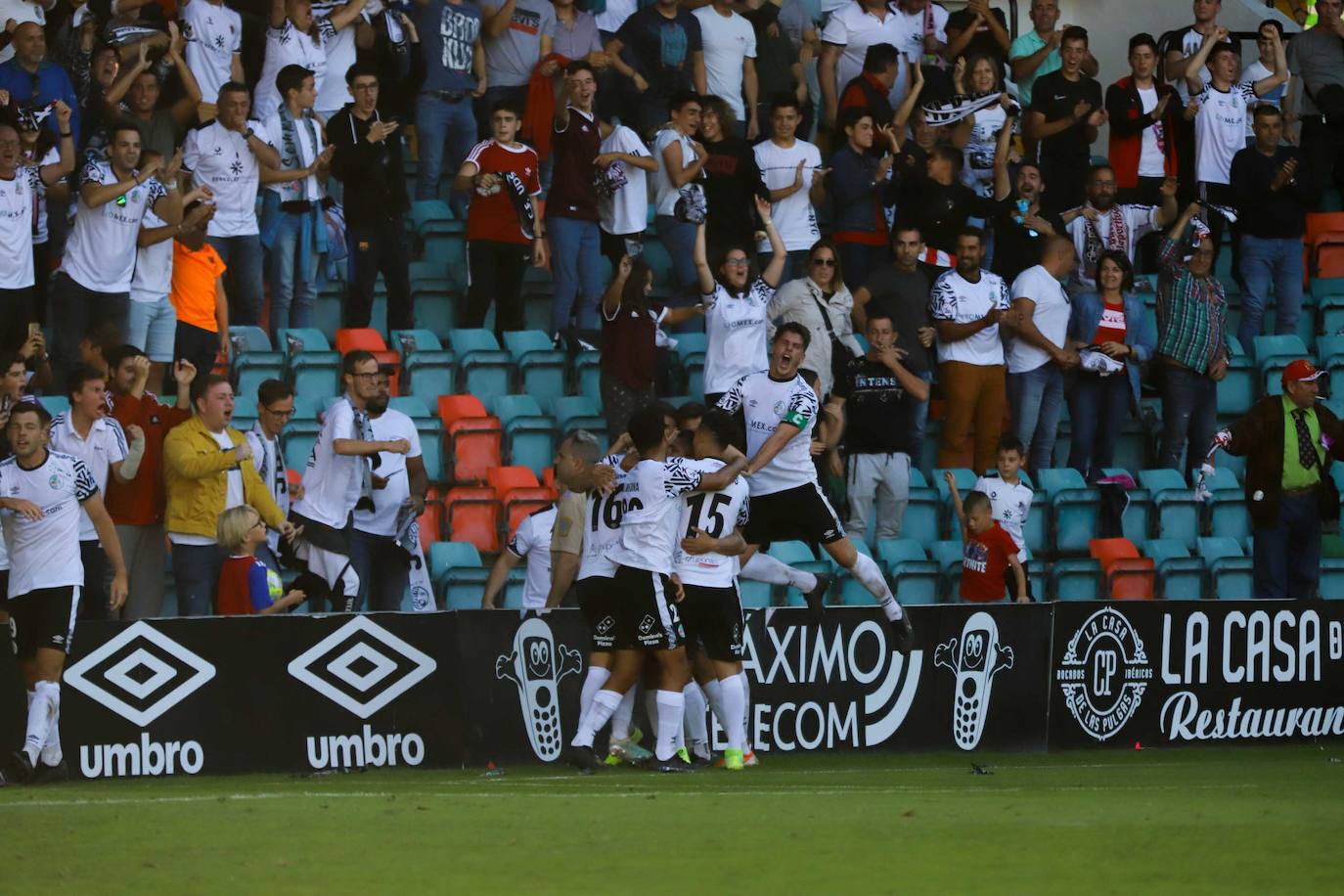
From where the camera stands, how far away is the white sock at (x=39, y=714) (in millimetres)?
10523

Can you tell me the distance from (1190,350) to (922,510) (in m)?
2.76

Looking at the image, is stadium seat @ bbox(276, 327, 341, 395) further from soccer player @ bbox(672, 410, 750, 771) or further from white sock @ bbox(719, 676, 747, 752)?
white sock @ bbox(719, 676, 747, 752)

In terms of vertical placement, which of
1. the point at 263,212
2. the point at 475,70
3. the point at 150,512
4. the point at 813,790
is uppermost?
the point at 475,70

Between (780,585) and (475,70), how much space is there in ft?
16.7

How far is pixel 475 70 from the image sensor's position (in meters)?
16.5

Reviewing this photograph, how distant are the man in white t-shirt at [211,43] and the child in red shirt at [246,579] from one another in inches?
184

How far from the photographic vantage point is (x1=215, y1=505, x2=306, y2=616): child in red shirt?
11773 millimetres

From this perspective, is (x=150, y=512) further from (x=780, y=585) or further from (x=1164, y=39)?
(x=1164, y=39)

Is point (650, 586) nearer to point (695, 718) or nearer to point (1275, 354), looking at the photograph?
point (695, 718)

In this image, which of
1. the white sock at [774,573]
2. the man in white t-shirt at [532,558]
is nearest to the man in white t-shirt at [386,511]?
the man in white t-shirt at [532,558]

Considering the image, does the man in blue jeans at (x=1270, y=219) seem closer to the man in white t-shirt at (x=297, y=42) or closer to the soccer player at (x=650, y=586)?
the man in white t-shirt at (x=297, y=42)

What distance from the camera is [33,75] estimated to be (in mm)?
14117

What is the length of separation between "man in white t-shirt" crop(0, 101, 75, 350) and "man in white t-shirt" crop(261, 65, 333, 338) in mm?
1699

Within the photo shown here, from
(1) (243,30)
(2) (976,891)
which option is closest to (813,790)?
(2) (976,891)
